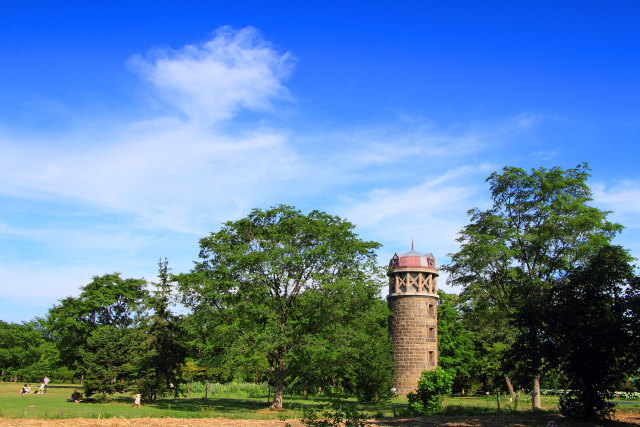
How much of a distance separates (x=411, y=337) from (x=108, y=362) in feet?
79.4

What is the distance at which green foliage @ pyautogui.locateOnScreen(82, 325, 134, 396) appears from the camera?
3066 centimetres

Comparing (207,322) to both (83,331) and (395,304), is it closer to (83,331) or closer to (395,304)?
(395,304)

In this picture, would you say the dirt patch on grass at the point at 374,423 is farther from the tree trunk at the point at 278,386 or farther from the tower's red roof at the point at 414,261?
the tower's red roof at the point at 414,261

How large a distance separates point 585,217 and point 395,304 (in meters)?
19.6

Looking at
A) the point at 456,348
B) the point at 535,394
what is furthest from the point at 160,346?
the point at 456,348

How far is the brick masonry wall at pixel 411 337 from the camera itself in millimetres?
40406

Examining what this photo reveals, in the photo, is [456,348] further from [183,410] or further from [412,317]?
[183,410]

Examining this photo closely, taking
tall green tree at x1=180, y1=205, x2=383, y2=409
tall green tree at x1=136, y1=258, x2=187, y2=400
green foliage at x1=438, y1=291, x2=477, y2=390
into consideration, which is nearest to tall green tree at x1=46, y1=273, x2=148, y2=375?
tall green tree at x1=136, y1=258, x2=187, y2=400

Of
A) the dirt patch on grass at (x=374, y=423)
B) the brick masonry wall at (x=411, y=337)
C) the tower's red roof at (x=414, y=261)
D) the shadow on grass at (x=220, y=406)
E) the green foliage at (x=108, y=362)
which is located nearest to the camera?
the dirt patch on grass at (x=374, y=423)

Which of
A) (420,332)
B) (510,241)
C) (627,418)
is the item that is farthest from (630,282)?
(420,332)

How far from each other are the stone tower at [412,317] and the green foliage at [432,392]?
16.3m

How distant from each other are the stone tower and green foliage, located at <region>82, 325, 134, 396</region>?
21.5 m

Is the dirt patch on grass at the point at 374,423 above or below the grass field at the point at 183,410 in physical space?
above

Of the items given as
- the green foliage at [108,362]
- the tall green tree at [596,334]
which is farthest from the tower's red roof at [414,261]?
the green foliage at [108,362]
